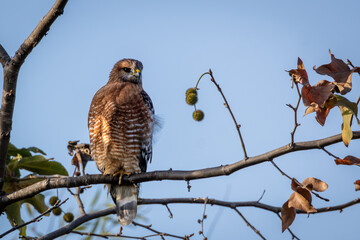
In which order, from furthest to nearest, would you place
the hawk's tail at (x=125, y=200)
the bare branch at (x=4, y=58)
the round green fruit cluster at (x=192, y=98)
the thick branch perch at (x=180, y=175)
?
the hawk's tail at (x=125, y=200), the bare branch at (x=4, y=58), the round green fruit cluster at (x=192, y=98), the thick branch perch at (x=180, y=175)

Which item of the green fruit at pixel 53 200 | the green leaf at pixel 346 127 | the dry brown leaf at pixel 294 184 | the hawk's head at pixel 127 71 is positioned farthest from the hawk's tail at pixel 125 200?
the green leaf at pixel 346 127

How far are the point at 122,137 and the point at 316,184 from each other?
10.4 ft

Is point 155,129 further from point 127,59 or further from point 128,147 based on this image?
point 127,59

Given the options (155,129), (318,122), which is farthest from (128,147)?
(318,122)

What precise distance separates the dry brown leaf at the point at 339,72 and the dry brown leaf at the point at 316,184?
1.90ft

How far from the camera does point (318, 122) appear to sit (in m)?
3.18

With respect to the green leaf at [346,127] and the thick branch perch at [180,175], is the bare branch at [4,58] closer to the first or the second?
the thick branch perch at [180,175]

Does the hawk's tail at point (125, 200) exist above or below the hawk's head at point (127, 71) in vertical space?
below

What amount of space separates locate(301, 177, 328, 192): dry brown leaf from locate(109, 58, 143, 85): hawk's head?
3.78m

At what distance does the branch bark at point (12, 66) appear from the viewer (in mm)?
4145

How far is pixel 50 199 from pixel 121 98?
1.50 meters

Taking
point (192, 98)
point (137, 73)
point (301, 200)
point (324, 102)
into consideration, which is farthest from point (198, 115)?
point (137, 73)

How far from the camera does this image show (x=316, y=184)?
321 cm

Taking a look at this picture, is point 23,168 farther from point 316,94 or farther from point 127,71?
point 316,94
